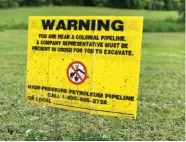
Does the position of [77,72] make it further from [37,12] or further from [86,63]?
[37,12]

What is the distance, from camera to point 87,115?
21.5 ft

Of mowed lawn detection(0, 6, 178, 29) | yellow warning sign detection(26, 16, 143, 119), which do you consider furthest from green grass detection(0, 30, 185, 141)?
yellow warning sign detection(26, 16, 143, 119)

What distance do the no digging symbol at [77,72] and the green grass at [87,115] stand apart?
74cm

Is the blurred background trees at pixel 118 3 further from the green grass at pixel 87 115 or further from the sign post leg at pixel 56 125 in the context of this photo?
the sign post leg at pixel 56 125

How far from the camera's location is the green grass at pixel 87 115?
574 cm

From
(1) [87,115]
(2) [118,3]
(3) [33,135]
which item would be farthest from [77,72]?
(2) [118,3]

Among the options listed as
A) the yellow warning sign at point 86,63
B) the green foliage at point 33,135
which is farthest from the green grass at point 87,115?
the yellow warning sign at point 86,63

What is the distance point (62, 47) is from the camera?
17.0ft

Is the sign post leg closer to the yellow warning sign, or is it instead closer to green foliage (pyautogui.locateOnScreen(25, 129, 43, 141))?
green foliage (pyautogui.locateOnScreen(25, 129, 43, 141))

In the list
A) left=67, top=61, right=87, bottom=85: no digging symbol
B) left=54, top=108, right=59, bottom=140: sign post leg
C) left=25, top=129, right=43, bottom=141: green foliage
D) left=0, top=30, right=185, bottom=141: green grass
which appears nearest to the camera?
left=67, top=61, right=87, bottom=85: no digging symbol

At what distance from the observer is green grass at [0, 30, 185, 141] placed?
226 inches

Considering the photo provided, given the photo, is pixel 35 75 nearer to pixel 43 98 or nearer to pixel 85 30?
pixel 43 98

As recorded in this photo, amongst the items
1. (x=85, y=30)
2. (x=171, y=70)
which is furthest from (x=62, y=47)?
(x=171, y=70)

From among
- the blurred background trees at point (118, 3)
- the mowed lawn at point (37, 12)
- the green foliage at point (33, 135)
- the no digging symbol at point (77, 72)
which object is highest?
the blurred background trees at point (118, 3)
